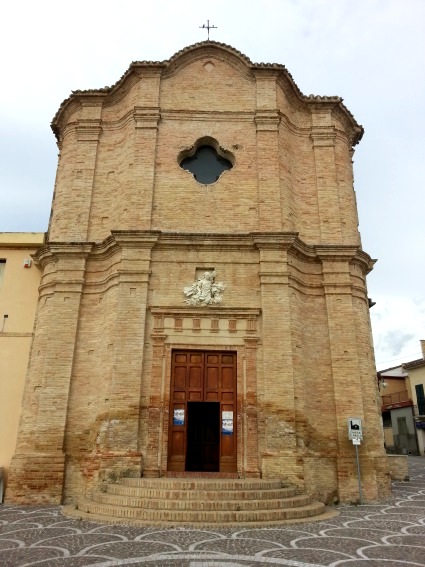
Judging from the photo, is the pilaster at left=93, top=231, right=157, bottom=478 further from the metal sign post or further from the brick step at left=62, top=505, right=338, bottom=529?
the metal sign post

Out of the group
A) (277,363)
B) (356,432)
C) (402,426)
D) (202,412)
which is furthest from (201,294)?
(402,426)

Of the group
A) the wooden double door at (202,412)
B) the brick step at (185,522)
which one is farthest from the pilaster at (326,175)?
the brick step at (185,522)

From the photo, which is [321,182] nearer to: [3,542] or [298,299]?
[298,299]

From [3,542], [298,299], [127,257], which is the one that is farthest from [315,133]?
[3,542]

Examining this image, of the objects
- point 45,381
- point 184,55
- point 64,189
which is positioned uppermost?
point 184,55

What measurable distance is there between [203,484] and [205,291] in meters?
4.87

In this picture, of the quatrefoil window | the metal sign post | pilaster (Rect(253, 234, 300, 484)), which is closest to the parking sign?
the metal sign post

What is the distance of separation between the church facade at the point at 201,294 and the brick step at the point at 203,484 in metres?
0.62

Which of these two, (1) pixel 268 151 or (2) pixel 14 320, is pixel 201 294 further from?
(2) pixel 14 320

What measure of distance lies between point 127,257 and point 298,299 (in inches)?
187

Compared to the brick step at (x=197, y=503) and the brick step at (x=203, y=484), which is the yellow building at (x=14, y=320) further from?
the brick step at (x=197, y=503)

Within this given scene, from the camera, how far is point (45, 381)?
11766 millimetres

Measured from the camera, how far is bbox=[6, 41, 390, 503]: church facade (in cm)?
1112

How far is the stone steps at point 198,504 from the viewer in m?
8.13
